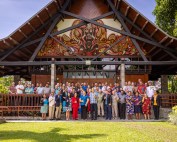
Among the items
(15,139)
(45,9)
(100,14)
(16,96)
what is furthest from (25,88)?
(15,139)

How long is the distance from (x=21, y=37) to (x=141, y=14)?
6.96 meters

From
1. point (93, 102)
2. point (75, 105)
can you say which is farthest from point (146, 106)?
point (75, 105)

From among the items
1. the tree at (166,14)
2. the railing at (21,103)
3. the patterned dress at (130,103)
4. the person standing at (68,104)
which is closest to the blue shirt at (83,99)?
the person standing at (68,104)

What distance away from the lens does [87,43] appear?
19297 millimetres

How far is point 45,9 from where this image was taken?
1741cm

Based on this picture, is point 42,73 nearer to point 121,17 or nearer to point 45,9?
point 45,9

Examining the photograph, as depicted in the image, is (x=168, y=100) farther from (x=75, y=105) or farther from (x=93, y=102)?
(x=75, y=105)

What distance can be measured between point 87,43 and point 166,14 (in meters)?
10.1

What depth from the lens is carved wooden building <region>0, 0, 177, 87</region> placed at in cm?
1789

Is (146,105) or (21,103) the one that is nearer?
(146,105)

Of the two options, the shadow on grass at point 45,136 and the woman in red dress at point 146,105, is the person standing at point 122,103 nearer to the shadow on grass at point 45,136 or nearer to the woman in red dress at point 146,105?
the woman in red dress at point 146,105

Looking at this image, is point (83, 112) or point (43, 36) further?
point (43, 36)

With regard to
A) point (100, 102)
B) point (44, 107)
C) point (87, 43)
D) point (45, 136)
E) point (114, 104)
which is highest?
point (87, 43)

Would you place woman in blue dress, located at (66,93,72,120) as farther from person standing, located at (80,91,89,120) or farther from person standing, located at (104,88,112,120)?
person standing, located at (104,88,112,120)
